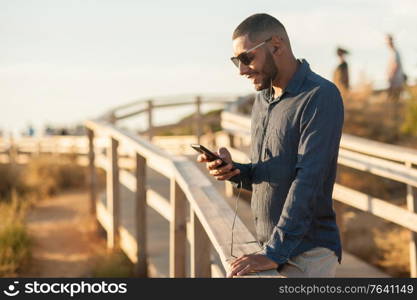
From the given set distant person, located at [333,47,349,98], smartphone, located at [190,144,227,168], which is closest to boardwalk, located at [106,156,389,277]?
smartphone, located at [190,144,227,168]

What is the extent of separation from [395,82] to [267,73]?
47.3ft

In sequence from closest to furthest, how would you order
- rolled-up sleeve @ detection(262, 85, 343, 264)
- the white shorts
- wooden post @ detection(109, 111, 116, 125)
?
rolled-up sleeve @ detection(262, 85, 343, 264), the white shorts, wooden post @ detection(109, 111, 116, 125)

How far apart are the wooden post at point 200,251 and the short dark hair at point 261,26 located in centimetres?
174

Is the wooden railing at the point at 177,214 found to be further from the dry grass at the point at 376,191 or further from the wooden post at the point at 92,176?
the dry grass at the point at 376,191

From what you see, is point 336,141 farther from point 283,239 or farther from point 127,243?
point 127,243

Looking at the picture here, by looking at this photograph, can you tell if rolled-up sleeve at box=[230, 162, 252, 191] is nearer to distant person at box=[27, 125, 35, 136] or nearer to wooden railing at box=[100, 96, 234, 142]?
wooden railing at box=[100, 96, 234, 142]

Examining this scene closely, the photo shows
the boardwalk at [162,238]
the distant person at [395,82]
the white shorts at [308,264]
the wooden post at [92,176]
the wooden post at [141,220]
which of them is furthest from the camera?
the distant person at [395,82]

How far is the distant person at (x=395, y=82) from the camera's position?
1606 centimetres

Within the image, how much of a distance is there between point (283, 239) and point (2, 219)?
7776mm

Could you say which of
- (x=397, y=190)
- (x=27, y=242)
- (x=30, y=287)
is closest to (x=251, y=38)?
(x=30, y=287)

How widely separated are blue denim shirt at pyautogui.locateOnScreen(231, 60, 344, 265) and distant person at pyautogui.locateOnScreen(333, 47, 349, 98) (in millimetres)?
12785

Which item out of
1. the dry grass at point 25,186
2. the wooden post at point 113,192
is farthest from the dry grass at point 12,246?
the wooden post at point 113,192

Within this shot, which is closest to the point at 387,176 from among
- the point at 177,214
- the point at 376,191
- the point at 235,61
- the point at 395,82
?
the point at 177,214

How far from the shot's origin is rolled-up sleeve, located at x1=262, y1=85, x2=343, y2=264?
9.06ft
